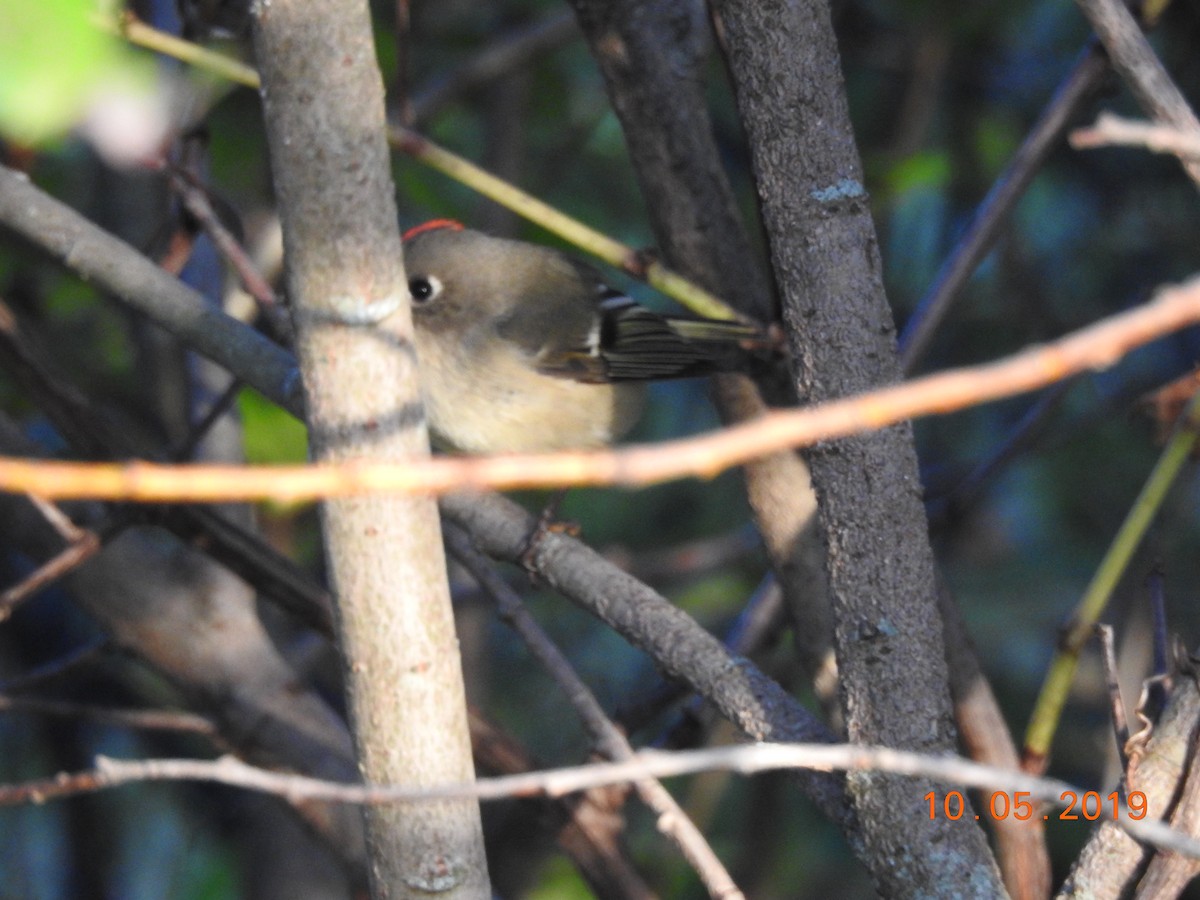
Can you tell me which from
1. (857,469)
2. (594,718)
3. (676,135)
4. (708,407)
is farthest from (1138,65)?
(708,407)

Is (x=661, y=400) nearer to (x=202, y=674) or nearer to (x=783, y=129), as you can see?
(x=202, y=674)

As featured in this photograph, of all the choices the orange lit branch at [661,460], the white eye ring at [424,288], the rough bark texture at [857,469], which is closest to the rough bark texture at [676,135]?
the rough bark texture at [857,469]

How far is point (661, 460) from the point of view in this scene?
0.60m

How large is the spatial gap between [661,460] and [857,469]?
0.79 m

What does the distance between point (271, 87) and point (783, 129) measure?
551 millimetres

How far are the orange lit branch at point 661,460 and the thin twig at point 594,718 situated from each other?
74 centimetres

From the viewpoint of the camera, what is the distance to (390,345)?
132cm

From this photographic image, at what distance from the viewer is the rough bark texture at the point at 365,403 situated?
4.25 feet

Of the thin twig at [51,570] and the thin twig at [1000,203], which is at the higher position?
the thin twig at [1000,203]

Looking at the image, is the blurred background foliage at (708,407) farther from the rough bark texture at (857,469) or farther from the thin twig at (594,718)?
the rough bark texture at (857,469)

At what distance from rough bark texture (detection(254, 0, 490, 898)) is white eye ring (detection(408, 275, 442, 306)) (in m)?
1.71

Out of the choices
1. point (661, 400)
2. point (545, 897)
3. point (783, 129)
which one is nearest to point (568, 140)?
point (661, 400)
